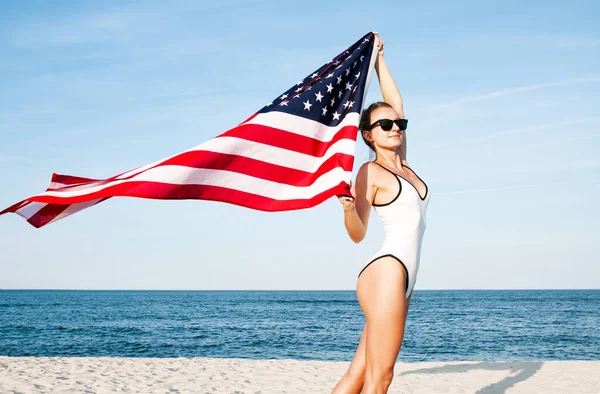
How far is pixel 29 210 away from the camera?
3.79m

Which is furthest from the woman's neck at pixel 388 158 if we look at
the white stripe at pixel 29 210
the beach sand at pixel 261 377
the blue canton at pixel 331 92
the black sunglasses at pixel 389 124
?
the beach sand at pixel 261 377

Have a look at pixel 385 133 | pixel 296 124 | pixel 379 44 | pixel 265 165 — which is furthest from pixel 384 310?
pixel 379 44

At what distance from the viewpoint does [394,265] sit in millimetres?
3113

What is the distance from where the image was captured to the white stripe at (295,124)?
3904mm

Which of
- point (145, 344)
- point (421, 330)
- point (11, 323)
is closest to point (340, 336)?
point (421, 330)

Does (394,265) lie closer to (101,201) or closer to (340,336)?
(101,201)

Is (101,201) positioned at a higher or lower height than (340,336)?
higher

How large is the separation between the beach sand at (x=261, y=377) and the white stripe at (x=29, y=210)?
5.19 meters

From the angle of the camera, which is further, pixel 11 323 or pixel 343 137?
pixel 11 323

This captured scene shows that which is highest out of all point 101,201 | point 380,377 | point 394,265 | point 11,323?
point 101,201

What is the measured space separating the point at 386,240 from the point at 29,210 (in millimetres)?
2292

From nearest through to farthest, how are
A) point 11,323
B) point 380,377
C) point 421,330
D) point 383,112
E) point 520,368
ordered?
point 380,377 → point 383,112 → point 520,368 → point 421,330 → point 11,323

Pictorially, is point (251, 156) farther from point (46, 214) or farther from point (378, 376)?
point (378, 376)

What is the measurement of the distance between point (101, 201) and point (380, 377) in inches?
80.9
